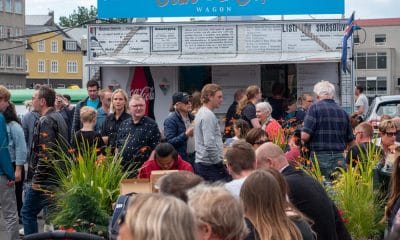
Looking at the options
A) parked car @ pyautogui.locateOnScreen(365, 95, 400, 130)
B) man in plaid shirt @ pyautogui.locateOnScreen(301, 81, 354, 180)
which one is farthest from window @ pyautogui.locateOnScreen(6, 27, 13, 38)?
Result: man in plaid shirt @ pyautogui.locateOnScreen(301, 81, 354, 180)

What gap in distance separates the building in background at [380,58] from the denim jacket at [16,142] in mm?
97264

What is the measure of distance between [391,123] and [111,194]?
145 inches

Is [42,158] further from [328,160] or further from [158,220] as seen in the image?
[158,220]

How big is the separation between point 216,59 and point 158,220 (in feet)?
40.4

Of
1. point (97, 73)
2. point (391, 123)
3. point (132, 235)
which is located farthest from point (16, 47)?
point (132, 235)

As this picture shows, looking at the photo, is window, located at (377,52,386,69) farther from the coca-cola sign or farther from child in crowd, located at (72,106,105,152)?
child in crowd, located at (72,106,105,152)

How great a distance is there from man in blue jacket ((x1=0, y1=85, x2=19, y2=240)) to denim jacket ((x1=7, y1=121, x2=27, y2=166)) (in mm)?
196

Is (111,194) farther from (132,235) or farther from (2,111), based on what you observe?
(132,235)

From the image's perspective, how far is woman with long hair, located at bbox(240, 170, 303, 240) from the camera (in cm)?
486

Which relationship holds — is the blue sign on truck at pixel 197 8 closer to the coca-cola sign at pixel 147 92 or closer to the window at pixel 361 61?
the coca-cola sign at pixel 147 92

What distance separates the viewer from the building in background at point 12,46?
327 feet

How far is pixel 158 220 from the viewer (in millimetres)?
2945

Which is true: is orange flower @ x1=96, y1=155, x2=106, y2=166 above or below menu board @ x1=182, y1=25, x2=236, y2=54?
below

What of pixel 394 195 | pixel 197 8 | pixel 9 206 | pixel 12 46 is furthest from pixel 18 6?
pixel 394 195
